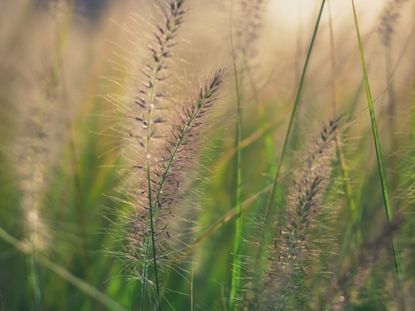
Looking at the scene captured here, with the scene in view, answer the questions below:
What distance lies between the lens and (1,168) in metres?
2.92

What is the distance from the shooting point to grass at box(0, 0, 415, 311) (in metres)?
1.26

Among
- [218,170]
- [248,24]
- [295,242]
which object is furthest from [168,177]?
[248,24]

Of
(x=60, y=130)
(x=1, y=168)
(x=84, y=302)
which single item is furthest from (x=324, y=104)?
(x=1, y=168)

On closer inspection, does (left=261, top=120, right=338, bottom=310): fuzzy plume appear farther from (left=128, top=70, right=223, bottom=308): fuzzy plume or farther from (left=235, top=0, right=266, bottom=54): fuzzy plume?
(left=235, top=0, right=266, bottom=54): fuzzy plume

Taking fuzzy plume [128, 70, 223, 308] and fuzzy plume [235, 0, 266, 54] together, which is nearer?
fuzzy plume [128, 70, 223, 308]

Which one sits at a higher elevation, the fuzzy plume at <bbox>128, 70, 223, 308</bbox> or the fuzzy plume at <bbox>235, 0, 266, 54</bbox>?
the fuzzy plume at <bbox>235, 0, 266, 54</bbox>

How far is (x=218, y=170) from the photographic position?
5.63 ft

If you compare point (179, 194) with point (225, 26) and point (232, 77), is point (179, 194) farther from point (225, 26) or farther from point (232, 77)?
point (225, 26)

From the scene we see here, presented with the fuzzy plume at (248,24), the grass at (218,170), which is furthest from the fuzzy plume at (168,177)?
the fuzzy plume at (248,24)

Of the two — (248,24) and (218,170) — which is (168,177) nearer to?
(218,170)

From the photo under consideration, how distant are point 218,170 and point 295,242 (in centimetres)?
51

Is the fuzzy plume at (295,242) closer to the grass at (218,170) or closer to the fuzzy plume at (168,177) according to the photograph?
the grass at (218,170)

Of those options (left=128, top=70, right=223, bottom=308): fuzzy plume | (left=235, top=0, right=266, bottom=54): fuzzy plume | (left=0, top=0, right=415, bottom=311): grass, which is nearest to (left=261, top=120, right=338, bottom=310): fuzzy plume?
(left=0, top=0, right=415, bottom=311): grass

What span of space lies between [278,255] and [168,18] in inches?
16.3
